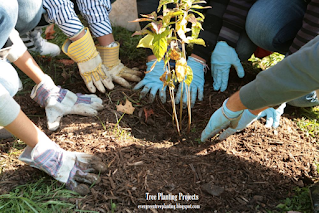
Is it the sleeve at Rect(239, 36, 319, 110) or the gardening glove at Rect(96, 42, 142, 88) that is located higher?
the sleeve at Rect(239, 36, 319, 110)

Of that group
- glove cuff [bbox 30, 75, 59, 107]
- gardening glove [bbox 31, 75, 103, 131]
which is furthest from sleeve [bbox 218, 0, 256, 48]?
glove cuff [bbox 30, 75, 59, 107]

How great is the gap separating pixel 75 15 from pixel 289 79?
4.61 ft

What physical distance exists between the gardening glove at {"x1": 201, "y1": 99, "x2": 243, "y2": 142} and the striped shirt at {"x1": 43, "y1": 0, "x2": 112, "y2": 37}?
40.4 inches

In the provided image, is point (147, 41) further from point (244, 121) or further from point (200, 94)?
point (200, 94)

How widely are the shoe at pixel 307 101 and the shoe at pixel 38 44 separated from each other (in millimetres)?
2029

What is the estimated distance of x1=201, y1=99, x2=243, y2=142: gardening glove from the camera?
1.53m

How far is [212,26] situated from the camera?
216cm

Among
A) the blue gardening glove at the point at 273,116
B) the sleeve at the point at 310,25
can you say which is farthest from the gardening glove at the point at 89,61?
the sleeve at the point at 310,25

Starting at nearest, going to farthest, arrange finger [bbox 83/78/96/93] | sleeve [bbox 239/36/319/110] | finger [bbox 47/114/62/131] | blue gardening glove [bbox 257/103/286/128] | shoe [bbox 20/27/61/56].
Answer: sleeve [bbox 239/36/319/110] → finger [bbox 47/114/62/131] → blue gardening glove [bbox 257/103/286/128] → finger [bbox 83/78/96/93] → shoe [bbox 20/27/61/56]

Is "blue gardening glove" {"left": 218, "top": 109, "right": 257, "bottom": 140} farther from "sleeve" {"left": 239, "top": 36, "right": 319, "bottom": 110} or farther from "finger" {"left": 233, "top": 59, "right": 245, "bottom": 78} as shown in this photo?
"finger" {"left": 233, "top": 59, "right": 245, "bottom": 78}

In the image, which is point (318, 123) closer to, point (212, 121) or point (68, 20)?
point (212, 121)

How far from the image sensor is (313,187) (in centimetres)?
146

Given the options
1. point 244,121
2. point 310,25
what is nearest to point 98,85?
point 244,121

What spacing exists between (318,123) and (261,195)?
85 centimetres
